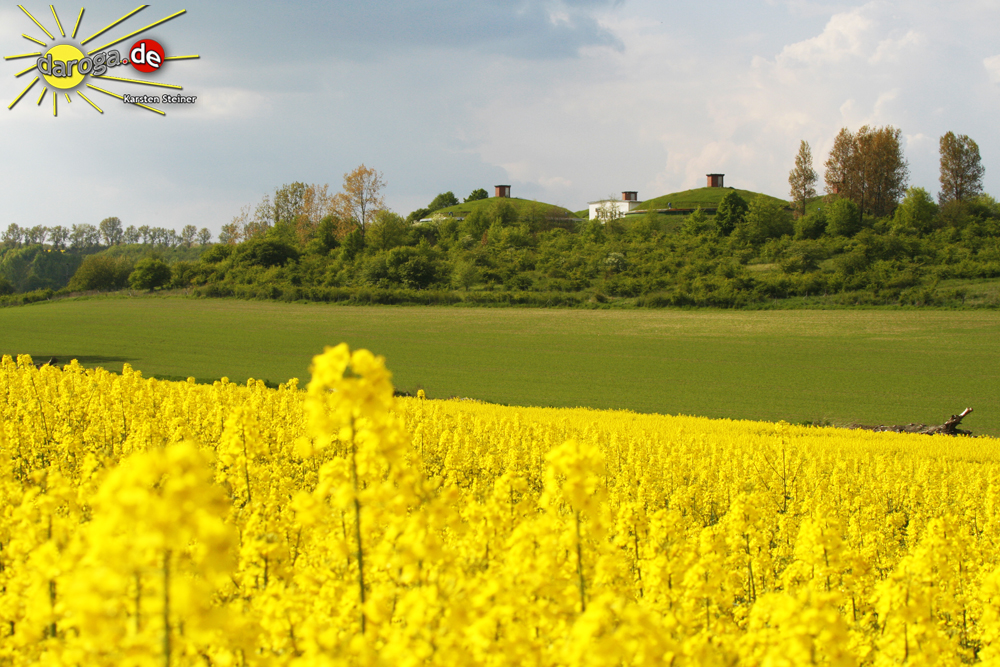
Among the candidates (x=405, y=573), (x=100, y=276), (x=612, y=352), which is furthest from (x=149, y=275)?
(x=405, y=573)

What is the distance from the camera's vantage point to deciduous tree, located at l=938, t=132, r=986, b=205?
104 meters

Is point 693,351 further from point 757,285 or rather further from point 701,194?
point 701,194

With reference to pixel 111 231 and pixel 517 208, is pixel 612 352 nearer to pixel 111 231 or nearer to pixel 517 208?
pixel 517 208

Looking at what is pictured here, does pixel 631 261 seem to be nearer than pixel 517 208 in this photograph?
Yes

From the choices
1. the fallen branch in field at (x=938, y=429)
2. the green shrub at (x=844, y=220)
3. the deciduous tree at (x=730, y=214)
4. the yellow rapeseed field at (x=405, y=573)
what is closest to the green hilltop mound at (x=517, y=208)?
the deciduous tree at (x=730, y=214)

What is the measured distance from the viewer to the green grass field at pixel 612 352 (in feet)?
96.1

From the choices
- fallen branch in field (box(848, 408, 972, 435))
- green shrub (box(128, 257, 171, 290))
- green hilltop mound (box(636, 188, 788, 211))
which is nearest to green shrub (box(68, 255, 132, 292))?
green shrub (box(128, 257, 171, 290))

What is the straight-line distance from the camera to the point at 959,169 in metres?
105

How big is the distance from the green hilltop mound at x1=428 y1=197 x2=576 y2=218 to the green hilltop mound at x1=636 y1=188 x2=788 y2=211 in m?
14.8

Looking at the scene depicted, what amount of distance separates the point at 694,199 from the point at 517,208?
105 feet

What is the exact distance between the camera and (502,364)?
4003 cm

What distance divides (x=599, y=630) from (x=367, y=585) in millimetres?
1629

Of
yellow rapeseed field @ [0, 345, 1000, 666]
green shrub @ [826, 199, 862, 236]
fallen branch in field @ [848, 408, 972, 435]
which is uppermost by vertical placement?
green shrub @ [826, 199, 862, 236]

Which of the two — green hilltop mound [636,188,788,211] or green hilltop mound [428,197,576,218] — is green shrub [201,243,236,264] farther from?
green hilltop mound [636,188,788,211]
